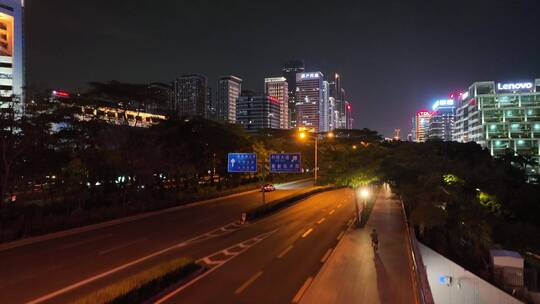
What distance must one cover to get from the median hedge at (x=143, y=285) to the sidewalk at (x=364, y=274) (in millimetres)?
4809

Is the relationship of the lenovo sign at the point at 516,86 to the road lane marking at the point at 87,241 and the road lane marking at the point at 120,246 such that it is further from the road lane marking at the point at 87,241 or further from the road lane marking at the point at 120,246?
the road lane marking at the point at 87,241

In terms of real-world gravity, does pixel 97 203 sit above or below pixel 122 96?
below

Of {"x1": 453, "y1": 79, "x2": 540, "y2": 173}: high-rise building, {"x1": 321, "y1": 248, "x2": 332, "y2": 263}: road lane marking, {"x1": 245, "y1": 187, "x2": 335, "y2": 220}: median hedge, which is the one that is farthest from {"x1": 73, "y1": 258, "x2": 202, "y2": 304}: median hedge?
{"x1": 453, "y1": 79, "x2": 540, "y2": 173}: high-rise building

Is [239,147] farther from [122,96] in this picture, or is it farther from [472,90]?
[472,90]

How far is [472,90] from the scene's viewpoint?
139m

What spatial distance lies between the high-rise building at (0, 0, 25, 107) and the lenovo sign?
5081 inches

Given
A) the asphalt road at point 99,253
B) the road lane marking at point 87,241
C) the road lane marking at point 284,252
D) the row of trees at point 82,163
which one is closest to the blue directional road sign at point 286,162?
the asphalt road at point 99,253

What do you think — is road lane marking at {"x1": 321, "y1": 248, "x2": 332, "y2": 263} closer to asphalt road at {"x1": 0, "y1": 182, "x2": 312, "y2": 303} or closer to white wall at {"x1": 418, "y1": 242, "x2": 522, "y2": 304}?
white wall at {"x1": 418, "y1": 242, "x2": 522, "y2": 304}

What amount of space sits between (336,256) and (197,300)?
876 cm

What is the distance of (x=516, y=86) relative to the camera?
414ft

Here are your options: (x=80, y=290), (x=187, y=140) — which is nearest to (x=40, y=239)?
(x=80, y=290)

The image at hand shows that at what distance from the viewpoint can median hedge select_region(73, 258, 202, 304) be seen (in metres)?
12.3

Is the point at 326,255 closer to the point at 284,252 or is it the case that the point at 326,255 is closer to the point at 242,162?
the point at 284,252

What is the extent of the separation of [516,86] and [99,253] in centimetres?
13591
